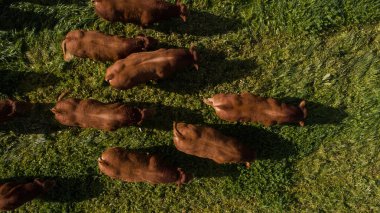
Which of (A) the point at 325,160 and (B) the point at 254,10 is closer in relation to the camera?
(B) the point at 254,10

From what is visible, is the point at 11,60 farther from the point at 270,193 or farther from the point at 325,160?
the point at 325,160

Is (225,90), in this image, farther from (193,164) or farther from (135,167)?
(135,167)

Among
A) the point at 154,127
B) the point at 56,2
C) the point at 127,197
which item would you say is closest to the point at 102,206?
the point at 127,197

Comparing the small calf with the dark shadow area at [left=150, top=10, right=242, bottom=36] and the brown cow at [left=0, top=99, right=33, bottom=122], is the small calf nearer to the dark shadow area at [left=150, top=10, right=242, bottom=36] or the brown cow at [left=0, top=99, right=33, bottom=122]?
the dark shadow area at [left=150, top=10, right=242, bottom=36]

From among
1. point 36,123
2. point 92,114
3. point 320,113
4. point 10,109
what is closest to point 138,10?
point 92,114

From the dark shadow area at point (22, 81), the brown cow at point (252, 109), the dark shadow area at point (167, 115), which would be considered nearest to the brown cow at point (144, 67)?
the dark shadow area at point (167, 115)

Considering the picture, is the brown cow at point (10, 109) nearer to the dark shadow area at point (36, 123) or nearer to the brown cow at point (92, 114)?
the dark shadow area at point (36, 123)
